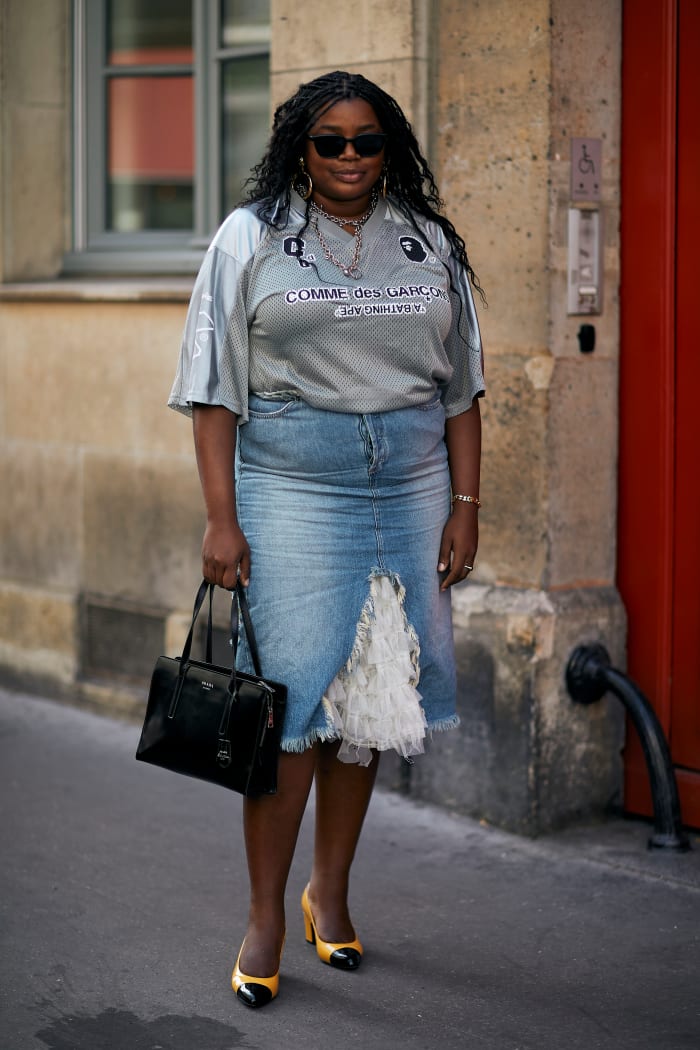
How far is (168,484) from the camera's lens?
20.1 ft

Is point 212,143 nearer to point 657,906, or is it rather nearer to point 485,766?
point 485,766

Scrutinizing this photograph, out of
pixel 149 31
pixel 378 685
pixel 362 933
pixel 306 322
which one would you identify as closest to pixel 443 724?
pixel 378 685

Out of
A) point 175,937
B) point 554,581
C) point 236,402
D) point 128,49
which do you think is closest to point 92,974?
point 175,937

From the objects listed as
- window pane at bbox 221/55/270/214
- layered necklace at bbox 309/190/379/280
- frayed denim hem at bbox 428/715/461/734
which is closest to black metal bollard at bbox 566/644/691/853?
frayed denim hem at bbox 428/715/461/734

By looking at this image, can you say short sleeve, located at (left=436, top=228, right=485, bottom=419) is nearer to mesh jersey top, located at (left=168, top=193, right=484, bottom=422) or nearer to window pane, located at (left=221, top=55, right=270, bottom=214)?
mesh jersey top, located at (left=168, top=193, right=484, bottom=422)

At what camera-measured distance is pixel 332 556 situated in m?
3.70

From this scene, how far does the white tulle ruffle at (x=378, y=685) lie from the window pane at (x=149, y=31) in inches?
139

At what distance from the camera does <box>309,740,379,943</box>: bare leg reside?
391 centimetres

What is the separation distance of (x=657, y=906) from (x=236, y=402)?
1838 mm

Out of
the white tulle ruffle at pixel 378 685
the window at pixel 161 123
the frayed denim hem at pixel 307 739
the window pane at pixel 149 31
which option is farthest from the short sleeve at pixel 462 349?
the window pane at pixel 149 31

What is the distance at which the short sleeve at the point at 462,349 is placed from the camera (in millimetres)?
3867

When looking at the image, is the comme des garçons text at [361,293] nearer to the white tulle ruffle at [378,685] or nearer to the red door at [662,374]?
the white tulle ruffle at [378,685]

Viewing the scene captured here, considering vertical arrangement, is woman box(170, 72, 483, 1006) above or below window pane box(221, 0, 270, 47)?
below

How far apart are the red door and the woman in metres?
1.20
